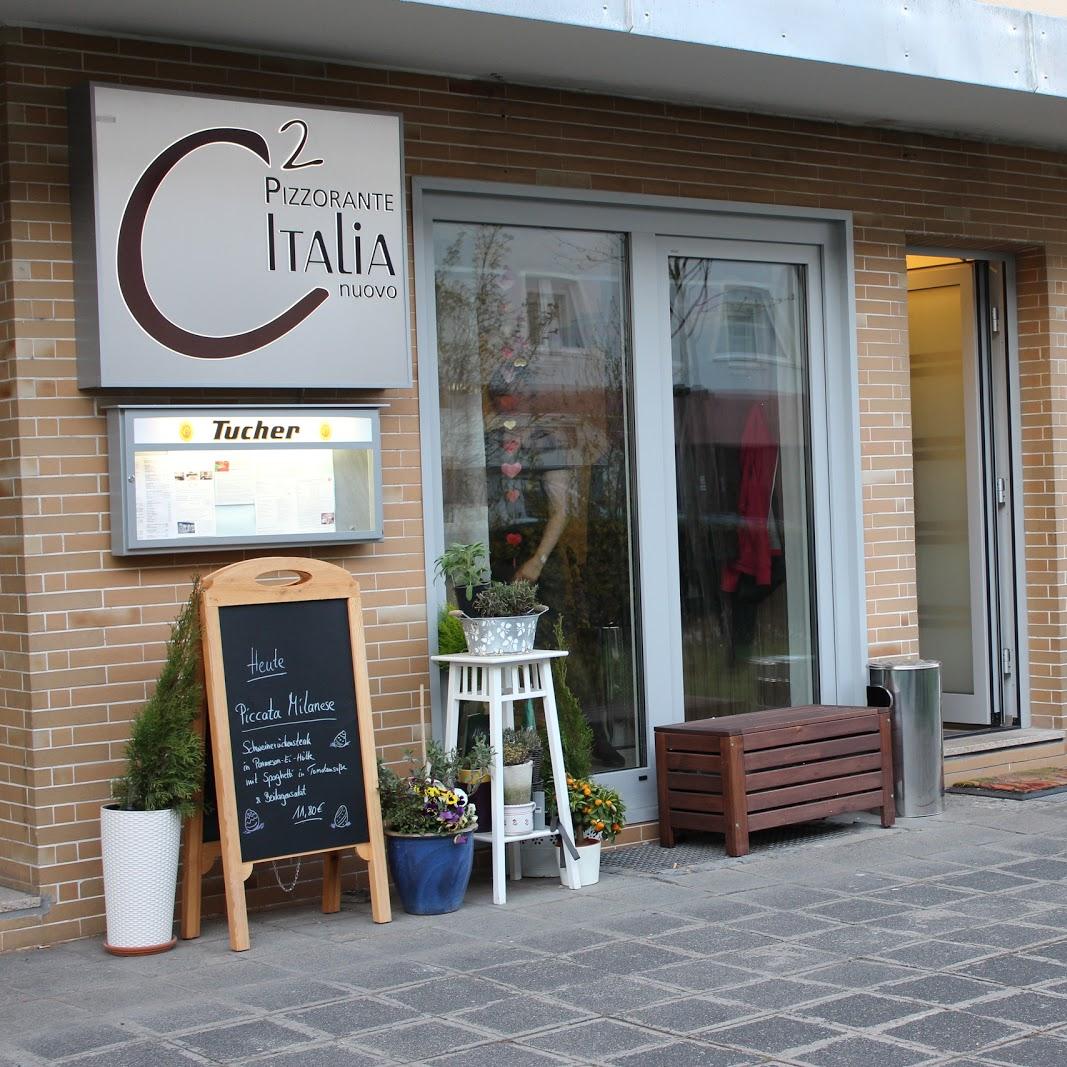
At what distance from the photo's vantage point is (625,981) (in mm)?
4805

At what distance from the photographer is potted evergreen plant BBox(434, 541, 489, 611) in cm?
622

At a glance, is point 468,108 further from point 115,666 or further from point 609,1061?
point 609,1061

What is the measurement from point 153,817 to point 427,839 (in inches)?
39.2

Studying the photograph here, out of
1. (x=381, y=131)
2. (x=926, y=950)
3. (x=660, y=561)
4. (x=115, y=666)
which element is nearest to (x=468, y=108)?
(x=381, y=131)

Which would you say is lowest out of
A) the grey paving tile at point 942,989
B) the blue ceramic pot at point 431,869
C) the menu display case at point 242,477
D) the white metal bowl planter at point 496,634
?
the grey paving tile at point 942,989

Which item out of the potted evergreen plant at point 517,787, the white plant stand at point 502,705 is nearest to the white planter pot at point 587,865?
the white plant stand at point 502,705

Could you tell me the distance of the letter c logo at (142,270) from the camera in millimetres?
5535

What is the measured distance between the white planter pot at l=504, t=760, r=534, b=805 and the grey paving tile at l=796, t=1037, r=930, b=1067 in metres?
2.10

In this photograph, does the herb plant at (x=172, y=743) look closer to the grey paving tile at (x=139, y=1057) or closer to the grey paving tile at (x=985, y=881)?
the grey paving tile at (x=139, y=1057)

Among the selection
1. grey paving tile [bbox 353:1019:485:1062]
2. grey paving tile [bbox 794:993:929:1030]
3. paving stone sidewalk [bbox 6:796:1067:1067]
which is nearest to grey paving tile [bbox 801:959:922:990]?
paving stone sidewalk [bbox 6:796:1067:1067]

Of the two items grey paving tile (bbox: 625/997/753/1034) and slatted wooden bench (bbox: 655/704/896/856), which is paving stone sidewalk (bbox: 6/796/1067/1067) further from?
slatted wooden bench (bbox: 655/704/896/856)

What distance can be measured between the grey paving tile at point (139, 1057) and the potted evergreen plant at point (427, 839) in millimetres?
1506

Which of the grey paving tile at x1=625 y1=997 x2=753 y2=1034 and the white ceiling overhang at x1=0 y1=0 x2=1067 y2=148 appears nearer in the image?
the grey paving tile at x1=625 y1=997 x2=753 y2=1034

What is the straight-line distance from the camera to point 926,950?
16.5 ft
